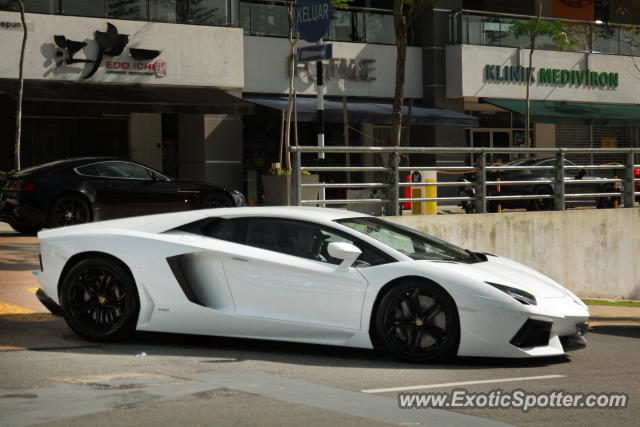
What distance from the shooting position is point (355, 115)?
86.3 feet

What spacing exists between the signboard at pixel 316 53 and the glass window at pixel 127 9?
34.9ft

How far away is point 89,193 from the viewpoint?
53.9 ft

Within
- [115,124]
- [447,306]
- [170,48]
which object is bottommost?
[447,306]

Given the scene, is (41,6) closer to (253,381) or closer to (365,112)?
(365,112)

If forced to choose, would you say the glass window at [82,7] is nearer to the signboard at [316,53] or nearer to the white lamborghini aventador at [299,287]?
the signboard at [316,53]

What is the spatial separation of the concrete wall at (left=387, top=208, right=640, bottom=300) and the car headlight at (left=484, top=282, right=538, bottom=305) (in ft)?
20.2

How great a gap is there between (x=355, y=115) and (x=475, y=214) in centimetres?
1212

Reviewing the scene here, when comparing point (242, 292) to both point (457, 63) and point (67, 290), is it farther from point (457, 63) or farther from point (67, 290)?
point (457, 63)

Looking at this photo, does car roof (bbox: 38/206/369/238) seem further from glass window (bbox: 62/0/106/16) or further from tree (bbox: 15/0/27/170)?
glass window (bbox: 62/0/106/16)

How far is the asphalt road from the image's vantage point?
5473 millimetres

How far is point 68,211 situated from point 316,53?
16.6ft

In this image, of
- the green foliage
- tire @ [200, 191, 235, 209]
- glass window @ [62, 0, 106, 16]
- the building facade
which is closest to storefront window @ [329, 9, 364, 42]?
the building facade

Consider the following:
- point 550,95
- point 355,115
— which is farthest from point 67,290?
point 550,95

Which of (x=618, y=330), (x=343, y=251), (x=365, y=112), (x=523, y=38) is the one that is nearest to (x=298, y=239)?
(x=343, y=251)
